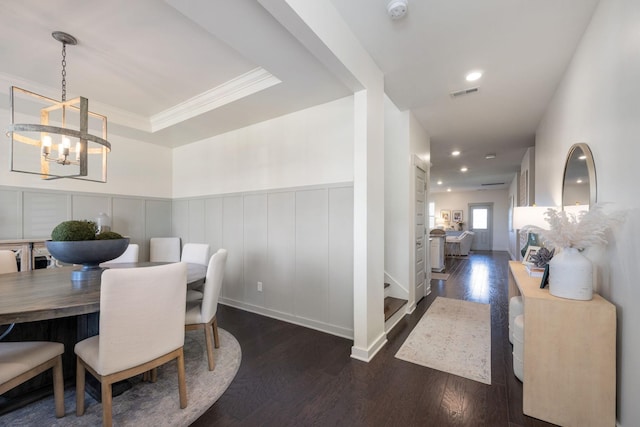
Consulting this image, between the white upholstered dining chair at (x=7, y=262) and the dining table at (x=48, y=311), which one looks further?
the white upholstered dining chair at (x=7, y=262)

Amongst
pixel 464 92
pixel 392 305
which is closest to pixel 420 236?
pixel 392 305

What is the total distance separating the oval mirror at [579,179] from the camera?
1.92 meters

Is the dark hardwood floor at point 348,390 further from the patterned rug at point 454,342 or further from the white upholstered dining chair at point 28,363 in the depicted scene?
the white upholstered dining chair at point 28,363

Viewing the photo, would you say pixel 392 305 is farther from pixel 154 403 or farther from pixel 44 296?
pixel 44 296

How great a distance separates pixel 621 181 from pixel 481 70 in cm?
169

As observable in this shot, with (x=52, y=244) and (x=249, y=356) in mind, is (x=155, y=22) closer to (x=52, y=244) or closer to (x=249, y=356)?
(x=52, y=244)

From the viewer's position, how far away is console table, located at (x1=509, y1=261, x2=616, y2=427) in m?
1.50

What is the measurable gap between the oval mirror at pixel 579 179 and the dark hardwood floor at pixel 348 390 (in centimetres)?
147

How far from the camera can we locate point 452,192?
12.3 m

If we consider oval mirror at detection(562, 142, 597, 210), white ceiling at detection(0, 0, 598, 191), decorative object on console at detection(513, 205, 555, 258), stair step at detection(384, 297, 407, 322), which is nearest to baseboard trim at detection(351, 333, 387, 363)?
stair step at detection(384, 297, 407, 322)

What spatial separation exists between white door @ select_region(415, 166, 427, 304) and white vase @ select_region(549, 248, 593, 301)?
2.14 meters

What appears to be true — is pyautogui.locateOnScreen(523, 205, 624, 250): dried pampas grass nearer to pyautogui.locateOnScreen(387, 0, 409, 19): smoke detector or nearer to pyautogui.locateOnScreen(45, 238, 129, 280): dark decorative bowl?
pyautogui.locateOnScreen(387, 0, 409, 19): smoke detector

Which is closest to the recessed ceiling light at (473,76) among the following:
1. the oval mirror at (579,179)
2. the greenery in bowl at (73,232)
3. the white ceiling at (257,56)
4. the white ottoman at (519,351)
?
the white ceiling at (257,56)

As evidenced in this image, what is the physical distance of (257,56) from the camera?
2.26 m
